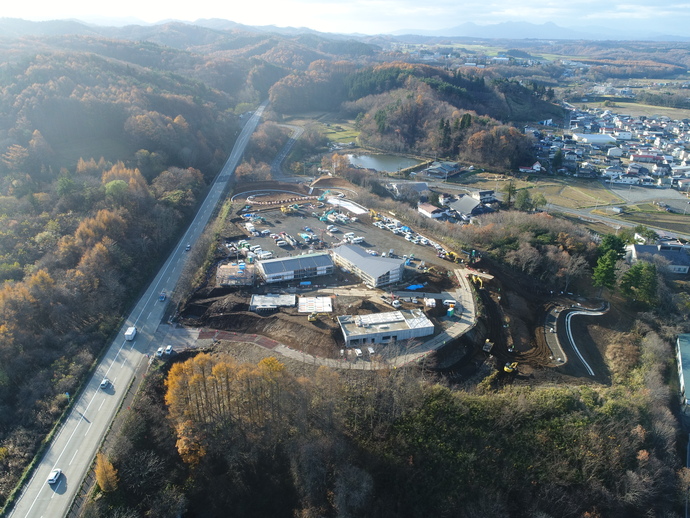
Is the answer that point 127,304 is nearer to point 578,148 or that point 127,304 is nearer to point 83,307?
point 83,307

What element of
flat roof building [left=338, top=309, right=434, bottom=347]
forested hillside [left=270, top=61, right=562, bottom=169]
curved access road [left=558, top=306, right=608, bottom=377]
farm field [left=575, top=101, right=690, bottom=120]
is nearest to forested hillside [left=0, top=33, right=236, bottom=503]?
flat roof building [left=338, top=309, right=434, bottom=347]

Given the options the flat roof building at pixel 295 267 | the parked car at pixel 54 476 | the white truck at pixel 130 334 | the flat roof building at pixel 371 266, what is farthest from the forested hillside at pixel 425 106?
the parked car at pixel 54 476

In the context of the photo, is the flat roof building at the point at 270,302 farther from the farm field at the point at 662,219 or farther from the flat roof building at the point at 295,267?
the farm field at the point at 662,219

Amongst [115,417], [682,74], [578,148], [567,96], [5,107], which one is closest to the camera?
[115,417]

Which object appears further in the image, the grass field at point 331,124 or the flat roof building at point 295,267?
the grass field at point 331,124

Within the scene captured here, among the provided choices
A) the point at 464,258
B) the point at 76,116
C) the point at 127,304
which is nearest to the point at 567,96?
the point at 464,258

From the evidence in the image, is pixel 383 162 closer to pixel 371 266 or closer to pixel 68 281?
pixel 371 266

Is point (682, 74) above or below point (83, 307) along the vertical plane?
above
